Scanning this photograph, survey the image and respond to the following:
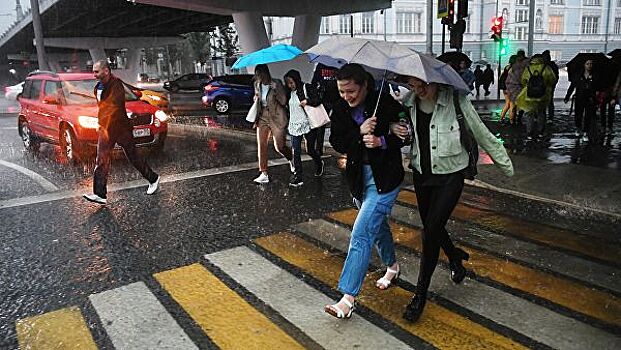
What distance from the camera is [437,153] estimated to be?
3537 millimetres

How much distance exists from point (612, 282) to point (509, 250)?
0.93 metres

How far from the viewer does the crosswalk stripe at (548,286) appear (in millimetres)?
3623

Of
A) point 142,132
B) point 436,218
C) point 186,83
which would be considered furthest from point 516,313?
point 186,83

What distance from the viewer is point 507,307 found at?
12.1ft

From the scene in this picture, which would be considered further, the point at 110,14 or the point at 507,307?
the point at 110,14

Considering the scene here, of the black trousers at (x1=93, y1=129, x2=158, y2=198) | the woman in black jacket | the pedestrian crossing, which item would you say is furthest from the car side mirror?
the woman in black jacket

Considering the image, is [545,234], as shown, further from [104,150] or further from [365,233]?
[104,150]

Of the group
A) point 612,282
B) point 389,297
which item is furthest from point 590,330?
point 389,297

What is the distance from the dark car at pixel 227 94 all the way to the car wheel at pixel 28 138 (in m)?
9.23

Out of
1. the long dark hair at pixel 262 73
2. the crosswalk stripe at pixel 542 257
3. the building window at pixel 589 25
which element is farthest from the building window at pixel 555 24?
the crosswalk stripe at pixel 542 257

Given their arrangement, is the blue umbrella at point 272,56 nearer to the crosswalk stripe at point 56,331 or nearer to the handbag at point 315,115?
the handbag at point 315,115

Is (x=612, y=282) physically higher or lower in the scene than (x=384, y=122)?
lower

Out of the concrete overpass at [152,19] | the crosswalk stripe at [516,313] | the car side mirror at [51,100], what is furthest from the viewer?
the concrete overpass at [152,19]

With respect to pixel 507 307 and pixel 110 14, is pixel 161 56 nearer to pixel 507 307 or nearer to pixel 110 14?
pixel 110 14
